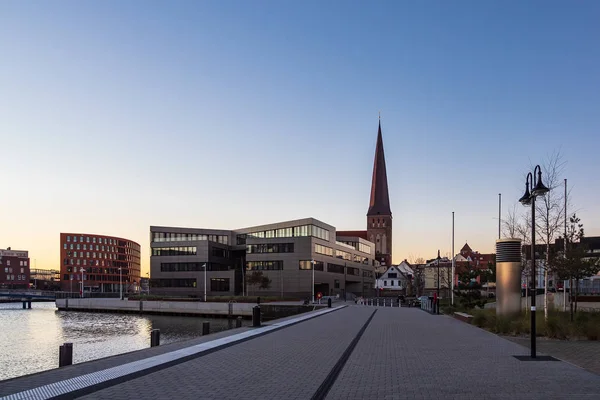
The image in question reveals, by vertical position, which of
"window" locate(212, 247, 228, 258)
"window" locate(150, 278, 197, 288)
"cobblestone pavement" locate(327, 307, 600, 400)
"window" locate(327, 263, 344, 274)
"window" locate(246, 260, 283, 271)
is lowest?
"window" locate(150, 278, 197, 288)

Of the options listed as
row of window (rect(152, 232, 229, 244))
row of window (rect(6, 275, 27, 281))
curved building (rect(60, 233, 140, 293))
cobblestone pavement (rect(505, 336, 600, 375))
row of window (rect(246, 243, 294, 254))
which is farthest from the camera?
row of window (rect(6, 275, 27, 281))

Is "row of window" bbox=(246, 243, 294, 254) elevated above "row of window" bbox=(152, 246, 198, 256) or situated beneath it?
elevated above

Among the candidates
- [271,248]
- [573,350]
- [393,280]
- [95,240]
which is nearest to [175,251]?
[271,248]

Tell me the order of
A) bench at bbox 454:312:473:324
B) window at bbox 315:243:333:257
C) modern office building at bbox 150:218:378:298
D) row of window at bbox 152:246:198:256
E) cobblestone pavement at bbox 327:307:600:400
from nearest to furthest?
cobblestone pavement at bbox 327:307:600:400 → bench at bbox 454:312:473:324 → modern office building at bbox 150:218:378:298 → window at bbox 315:243:333:257 → row of window at bbox 152:246:198:256

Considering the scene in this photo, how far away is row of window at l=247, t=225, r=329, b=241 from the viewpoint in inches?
3514

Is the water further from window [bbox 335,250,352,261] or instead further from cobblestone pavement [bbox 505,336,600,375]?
window [bbox 335,250,352,261]

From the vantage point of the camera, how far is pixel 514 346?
690 inches

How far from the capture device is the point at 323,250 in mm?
93125

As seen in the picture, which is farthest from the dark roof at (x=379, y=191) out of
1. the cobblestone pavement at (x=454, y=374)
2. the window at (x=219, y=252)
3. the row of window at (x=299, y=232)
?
the cobblestone pavement at (x=454, y=374)

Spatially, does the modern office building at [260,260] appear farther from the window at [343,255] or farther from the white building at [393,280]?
the white building at [393,280]

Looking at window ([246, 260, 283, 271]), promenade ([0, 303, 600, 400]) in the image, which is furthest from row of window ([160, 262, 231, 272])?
promenade ([0, 303, 600, 400])

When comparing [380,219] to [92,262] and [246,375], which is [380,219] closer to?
[92,262]

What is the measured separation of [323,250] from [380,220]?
7637cm

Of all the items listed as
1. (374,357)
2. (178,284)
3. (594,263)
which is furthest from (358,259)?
(374,357)
